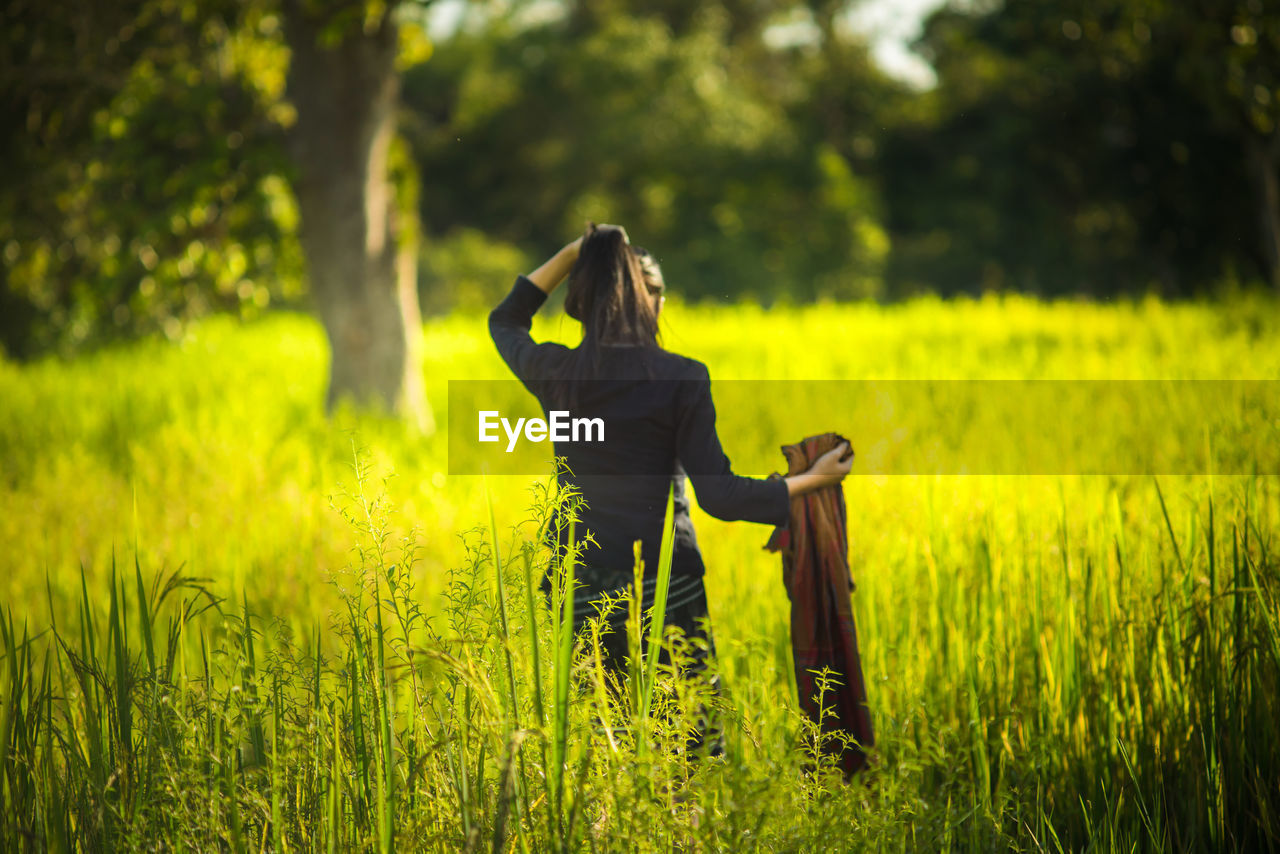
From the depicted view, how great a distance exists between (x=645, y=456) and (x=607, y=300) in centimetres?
39

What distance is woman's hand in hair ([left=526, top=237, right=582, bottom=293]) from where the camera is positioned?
2.41 metres

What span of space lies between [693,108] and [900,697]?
23381 mm

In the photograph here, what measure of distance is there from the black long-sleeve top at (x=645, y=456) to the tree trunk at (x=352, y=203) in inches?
223

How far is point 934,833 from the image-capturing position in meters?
2.02

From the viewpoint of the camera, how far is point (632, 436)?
7.61 feet

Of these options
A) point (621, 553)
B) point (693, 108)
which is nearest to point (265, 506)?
point (621, 553)

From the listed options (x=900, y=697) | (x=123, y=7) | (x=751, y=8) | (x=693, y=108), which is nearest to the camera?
(x=900, y=697)

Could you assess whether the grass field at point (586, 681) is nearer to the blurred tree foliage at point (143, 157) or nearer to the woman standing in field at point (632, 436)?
the woman standing in field at point (632, 436)

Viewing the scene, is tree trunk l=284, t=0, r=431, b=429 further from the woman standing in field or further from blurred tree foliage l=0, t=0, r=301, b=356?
the woman standing in field

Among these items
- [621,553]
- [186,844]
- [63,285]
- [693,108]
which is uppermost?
[693,108]

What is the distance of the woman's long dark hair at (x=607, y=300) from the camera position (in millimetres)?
2277

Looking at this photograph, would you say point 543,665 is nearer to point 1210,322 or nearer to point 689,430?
point 689,430

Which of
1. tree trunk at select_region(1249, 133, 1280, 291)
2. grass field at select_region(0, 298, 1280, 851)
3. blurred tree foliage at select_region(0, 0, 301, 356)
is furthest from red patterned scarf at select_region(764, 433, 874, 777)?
tree trunk at select_region(1249, 133, 1280, 291)

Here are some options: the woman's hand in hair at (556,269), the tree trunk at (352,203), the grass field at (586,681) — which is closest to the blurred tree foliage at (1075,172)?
the tree trunk at (352,203)
